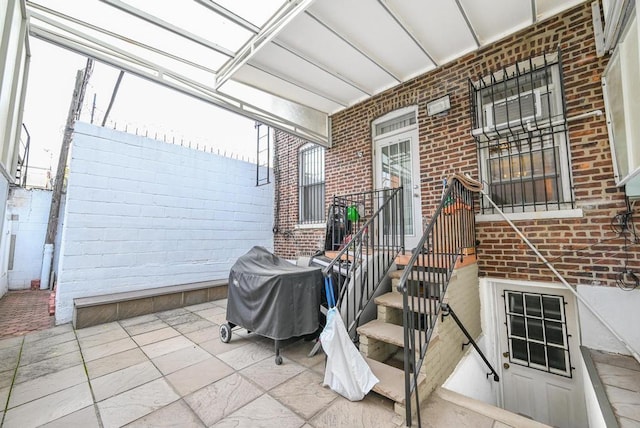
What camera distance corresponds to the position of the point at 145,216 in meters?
4.72

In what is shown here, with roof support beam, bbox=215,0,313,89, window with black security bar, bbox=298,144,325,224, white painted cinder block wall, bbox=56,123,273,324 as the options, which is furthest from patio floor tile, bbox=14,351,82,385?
window with black security bar, bbox=298,144,325,224

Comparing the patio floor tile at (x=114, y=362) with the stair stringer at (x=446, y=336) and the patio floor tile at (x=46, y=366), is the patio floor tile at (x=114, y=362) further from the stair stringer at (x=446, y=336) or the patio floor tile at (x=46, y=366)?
the stair stringer at (x=446, y=336)

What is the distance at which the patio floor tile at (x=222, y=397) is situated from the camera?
190cm

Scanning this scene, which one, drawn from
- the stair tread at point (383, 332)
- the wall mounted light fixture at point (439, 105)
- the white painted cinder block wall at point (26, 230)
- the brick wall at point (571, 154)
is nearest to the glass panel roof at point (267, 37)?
the brick wall at point (571, 154)

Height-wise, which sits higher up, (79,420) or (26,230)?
(26,230)

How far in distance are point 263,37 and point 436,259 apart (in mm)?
3142

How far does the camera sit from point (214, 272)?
5.62m

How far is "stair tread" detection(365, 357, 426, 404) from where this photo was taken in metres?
1.89

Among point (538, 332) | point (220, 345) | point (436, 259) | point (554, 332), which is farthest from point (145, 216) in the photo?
point (554, 332)

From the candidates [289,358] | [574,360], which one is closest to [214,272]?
[289,358]

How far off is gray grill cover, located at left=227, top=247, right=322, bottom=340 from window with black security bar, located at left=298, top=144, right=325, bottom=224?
2.86 m

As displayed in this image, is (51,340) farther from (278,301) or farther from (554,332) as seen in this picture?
(554,332)

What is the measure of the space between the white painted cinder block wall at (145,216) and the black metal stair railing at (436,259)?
4298mm

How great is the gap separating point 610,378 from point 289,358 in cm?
267
